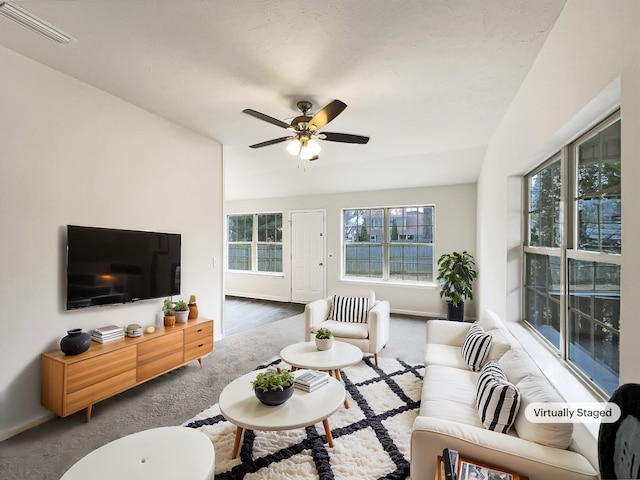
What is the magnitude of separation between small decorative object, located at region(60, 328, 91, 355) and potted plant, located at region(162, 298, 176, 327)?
2.54 feet

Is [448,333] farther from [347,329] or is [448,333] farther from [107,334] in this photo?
[107,334]

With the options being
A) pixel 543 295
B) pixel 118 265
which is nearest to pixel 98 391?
pixel 118 265

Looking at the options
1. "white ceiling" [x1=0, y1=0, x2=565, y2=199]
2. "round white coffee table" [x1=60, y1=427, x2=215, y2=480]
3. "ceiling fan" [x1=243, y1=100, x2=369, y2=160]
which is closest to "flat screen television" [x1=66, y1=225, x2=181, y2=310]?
"white ceiling" [x1=0, y1=0, x2=565, y2=199]

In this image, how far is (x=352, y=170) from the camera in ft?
17.1

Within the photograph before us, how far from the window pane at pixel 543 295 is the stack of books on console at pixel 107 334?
3.43 meters

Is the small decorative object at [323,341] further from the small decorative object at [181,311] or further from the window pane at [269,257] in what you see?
the window pane at [269,257]

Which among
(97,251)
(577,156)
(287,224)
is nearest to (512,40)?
(577,156)

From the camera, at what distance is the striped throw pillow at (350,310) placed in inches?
144

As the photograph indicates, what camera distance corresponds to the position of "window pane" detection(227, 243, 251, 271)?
7.39 m

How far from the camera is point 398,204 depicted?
5.72 metres

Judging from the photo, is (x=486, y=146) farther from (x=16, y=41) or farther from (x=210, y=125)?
Answer: (x=16, y=41)

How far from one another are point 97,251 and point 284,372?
1938 mm

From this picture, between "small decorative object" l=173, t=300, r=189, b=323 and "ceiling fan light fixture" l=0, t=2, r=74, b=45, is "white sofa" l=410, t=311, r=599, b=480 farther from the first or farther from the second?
"ceiling fan light fixture" l=0, t=2, r=74, b=45

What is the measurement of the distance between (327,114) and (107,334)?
2558mm
